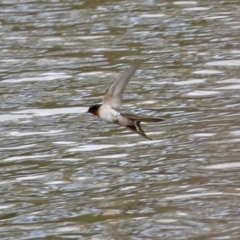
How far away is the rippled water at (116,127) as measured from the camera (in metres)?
6.59

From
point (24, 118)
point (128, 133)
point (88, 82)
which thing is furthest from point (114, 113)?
point (88, 82)

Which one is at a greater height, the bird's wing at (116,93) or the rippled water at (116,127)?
the bird's wing at (116,93)

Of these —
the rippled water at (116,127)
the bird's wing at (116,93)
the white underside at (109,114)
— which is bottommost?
the rippled water at (116,127)

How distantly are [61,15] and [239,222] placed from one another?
21.1 ft

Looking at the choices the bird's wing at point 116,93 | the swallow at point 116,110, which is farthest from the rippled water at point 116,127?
the bird's wing at point 116,93

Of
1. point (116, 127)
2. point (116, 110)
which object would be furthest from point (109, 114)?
point (116, 127)

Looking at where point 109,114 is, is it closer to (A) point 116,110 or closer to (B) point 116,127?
(A) point 116,110

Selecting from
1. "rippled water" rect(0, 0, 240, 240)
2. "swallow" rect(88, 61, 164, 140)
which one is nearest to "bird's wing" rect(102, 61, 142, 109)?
"swallow" rect(88, 61, 164, 140)

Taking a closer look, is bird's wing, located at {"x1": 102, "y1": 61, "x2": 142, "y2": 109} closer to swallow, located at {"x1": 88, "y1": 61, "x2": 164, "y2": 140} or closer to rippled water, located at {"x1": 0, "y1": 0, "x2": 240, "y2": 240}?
swallow, located at {"x1": 88, "y1": 61, "x2": 164, "y2": 140}

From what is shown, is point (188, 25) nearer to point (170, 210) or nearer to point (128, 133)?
point (128, 133)

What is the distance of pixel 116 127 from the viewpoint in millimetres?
8695

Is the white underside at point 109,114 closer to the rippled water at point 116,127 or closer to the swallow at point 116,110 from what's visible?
the swallow at point 116,110

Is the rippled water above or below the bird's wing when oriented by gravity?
below

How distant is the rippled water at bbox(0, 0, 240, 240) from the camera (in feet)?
21.6
